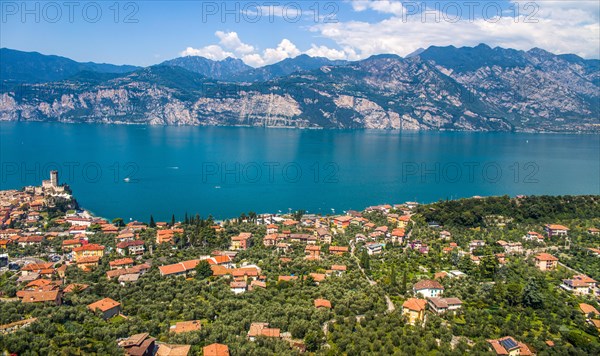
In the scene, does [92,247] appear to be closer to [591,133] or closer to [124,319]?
[124,319]

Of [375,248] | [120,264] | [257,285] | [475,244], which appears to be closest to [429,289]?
[375,248]

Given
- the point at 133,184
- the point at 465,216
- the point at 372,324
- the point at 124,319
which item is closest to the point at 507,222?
the point at 465,216

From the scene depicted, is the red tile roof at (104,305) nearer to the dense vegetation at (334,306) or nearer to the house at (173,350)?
the dense vegetation at (334,306)

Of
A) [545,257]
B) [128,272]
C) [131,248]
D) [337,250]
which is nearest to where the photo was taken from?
[128,272]

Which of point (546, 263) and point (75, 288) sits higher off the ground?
point (75, 288)

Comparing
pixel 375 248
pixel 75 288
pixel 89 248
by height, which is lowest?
pixel 375 248

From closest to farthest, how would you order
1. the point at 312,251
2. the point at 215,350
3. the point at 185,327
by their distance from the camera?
1. the point at 215,350
2. the point at 185,327
3. the point at 312,251

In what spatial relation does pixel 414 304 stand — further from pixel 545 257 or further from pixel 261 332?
pixel 545 257
